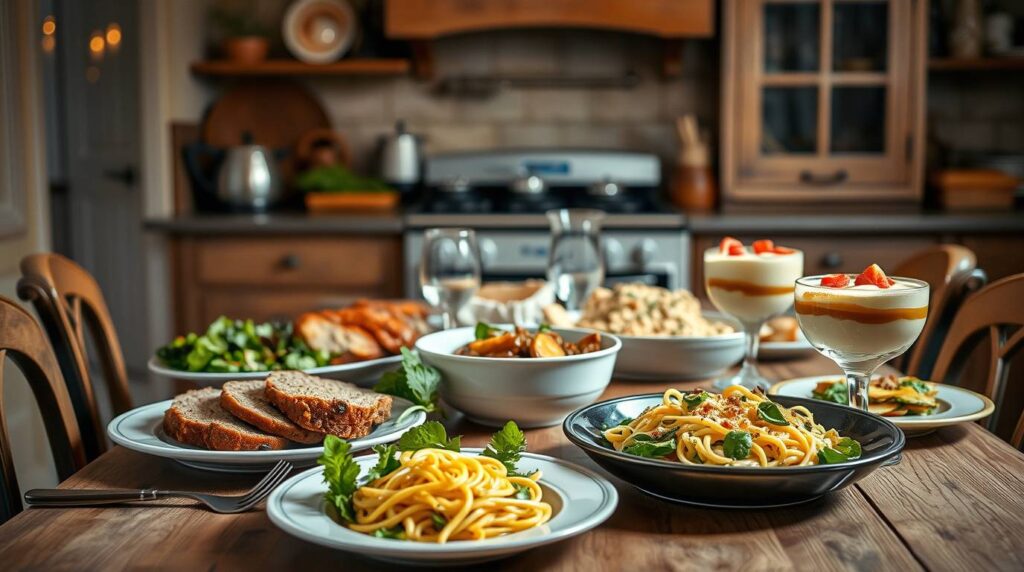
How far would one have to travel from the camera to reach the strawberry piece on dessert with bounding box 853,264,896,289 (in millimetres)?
1103

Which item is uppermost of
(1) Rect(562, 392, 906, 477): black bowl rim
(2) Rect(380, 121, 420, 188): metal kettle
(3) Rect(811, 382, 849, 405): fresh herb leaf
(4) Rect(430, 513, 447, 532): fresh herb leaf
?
(2) Rect(380, 121, 420, 188): metal kettle

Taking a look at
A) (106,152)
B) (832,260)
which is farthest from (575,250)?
(106,152)

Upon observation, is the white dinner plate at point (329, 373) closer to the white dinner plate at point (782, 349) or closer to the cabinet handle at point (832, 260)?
the white dinner plate at point (782, 349)

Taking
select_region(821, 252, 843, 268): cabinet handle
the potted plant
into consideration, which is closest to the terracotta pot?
the potted plant

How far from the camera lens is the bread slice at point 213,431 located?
3.44 ft

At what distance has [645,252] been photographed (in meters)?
3.24

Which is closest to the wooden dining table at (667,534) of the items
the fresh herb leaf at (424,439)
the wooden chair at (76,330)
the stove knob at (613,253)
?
the fresh herb leaf at (424,439)

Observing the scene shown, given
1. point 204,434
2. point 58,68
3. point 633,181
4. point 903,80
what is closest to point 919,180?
point 903,80

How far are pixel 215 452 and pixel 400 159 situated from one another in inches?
111

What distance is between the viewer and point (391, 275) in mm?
3324

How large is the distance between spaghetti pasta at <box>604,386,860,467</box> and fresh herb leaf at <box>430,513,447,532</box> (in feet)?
0.74

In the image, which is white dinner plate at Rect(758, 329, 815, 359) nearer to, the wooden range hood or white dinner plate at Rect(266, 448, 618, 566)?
white dinner plate at Rect(266, 448, 618, 566)

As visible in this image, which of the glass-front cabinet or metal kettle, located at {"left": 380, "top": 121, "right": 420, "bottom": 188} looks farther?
metal kettle, located at {"left": 380, "top": 121, "right": 420, "bottom": 188}

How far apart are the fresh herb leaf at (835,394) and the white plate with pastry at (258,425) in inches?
19.4
